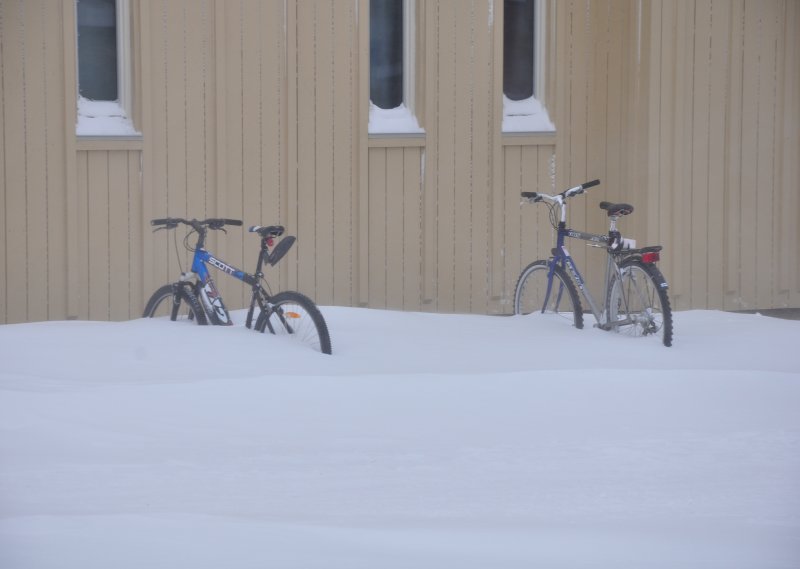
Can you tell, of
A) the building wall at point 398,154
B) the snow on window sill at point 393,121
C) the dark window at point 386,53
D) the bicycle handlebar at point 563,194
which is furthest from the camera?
the dark window at point 386,53

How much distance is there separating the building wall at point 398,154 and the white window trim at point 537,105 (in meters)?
0.07

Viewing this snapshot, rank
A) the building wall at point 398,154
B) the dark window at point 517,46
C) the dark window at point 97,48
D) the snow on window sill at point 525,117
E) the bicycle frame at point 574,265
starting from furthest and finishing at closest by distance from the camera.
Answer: the dark window at point 517,46, the snow on window sill at point 525,117, the dark window at point 97,48, the building wall at point 398,154, the bicycle frame at point 574,265

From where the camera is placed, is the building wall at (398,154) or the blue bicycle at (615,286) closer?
the blue bicycle at (615,286)

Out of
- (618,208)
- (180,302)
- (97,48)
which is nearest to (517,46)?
(618,208)

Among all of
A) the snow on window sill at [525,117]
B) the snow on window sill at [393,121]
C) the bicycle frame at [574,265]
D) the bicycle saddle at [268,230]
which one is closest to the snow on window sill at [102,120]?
the snow on window sill at [393,121]

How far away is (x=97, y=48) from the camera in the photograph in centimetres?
991

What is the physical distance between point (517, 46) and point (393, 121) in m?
1.25

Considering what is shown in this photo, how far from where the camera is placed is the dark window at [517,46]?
1077cm

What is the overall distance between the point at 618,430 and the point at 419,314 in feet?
12.3

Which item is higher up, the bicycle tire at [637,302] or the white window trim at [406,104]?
the white window trim at [406,104]

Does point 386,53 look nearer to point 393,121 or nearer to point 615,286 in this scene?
point 393,121

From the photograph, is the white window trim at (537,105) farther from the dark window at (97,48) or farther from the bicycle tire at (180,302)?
the bicycle tire at (180,302)

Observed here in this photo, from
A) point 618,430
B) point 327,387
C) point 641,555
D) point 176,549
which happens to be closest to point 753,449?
point 618,430

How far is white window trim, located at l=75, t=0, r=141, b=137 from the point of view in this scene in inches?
386
